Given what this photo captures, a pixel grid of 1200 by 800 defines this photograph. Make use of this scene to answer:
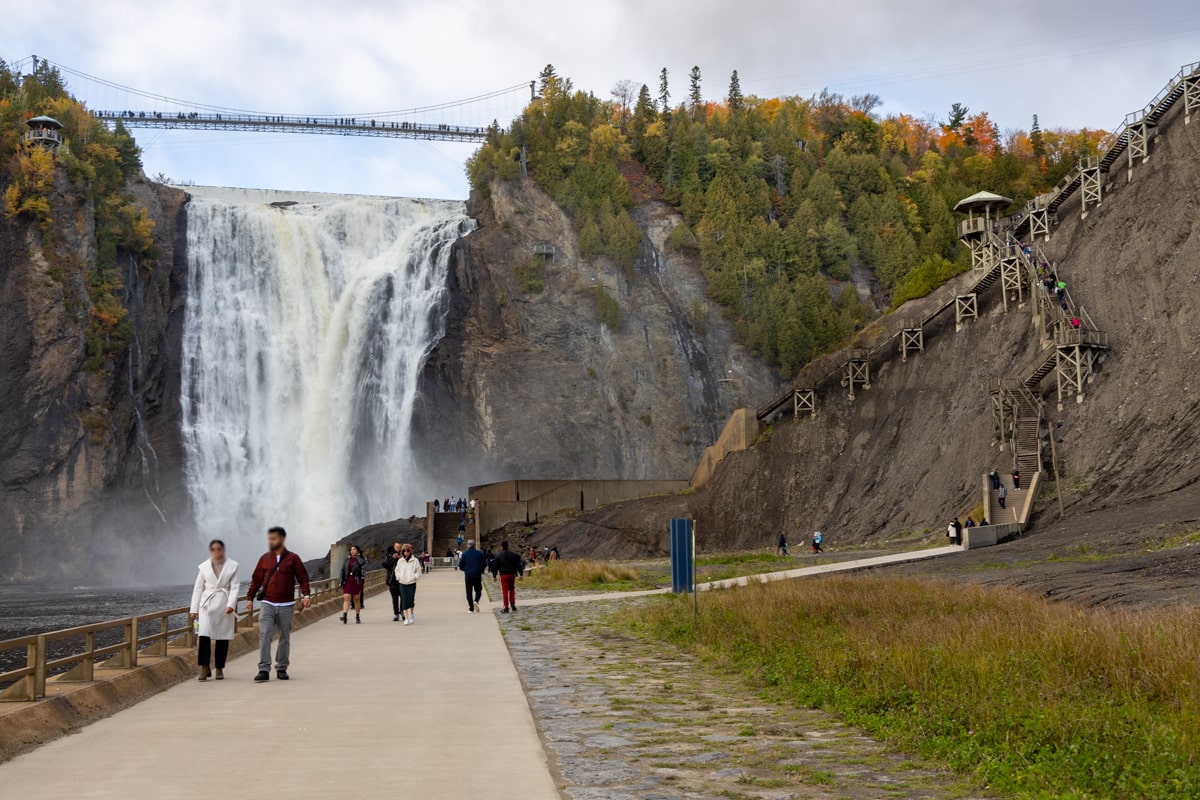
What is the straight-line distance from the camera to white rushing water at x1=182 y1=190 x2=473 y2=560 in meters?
71.4

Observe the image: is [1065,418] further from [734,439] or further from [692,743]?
[692,743]

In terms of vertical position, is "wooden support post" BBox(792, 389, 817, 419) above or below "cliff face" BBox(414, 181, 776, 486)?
below

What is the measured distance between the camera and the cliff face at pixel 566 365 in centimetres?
7569

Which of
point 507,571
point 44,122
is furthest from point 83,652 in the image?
point 44,122

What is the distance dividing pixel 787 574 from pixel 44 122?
64560mm

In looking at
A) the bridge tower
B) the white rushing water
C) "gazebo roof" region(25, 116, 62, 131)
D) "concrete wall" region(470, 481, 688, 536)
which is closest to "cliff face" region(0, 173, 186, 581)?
the white rushing water

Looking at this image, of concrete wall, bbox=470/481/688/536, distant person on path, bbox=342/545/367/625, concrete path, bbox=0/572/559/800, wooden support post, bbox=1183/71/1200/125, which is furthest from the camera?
concrete wall, bbox=470/481/688/536

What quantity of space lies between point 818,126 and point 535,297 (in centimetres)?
3991

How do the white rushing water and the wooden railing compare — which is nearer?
the wooden railing

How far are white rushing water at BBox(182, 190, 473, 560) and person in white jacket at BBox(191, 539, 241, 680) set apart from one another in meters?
58.3

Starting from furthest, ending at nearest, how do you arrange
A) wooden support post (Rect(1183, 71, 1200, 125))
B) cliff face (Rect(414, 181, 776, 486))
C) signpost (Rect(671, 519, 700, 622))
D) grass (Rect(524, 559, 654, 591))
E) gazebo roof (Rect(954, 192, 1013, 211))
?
cliff face (Rect(414, 181, 776, 486)) < gazebo roof (Rect(954, 192, 1013, 211)) < wooden support post (Rect(1183, 71, 1200, 125)) < grass (Rect(524, 559, 654, 591)) < signpost (Rect(671, 519, 700, 622))

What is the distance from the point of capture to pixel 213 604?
13.0m

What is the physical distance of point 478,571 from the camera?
23.9 metres

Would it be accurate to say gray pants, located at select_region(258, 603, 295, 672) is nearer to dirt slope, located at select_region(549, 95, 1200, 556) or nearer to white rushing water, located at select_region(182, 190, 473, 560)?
dirt slope, located at select_region(549, 95, 1200, 556)
